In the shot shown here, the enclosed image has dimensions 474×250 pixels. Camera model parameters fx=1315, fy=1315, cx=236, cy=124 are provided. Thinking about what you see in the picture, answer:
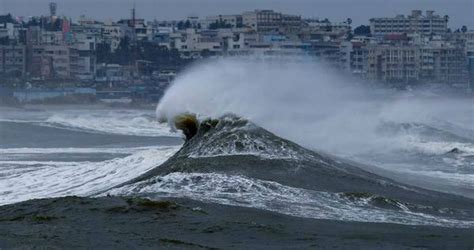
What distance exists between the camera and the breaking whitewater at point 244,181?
15.4 metres

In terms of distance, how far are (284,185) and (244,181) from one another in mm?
633

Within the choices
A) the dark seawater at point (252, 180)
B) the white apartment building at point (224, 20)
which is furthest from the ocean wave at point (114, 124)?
the white apartment building at point (224, 20)

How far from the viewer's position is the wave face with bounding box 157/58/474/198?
1161 inches

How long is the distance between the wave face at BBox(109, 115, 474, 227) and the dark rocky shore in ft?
2.53

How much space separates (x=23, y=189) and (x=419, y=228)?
30.4 feet

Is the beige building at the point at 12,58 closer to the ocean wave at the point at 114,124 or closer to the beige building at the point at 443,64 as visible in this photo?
the beige building at the point at 443,64

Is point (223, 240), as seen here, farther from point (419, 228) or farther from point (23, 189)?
point (23, 189)

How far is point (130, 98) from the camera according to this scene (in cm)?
9425

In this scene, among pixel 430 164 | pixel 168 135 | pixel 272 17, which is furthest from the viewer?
pixel 272 17

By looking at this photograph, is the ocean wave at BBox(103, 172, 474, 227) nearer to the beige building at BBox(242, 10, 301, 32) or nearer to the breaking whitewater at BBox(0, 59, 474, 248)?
the breaking whitewater at BBox(0, 59, 474, 248)

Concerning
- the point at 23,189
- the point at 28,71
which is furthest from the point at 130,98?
the point at 23,189

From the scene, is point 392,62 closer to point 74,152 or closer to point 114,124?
point 114,124

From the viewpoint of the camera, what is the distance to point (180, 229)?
50.3 ft

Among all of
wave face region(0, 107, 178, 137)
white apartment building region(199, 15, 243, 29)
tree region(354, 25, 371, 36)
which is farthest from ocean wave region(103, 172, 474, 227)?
tree region(354, 25, 371, 36)
